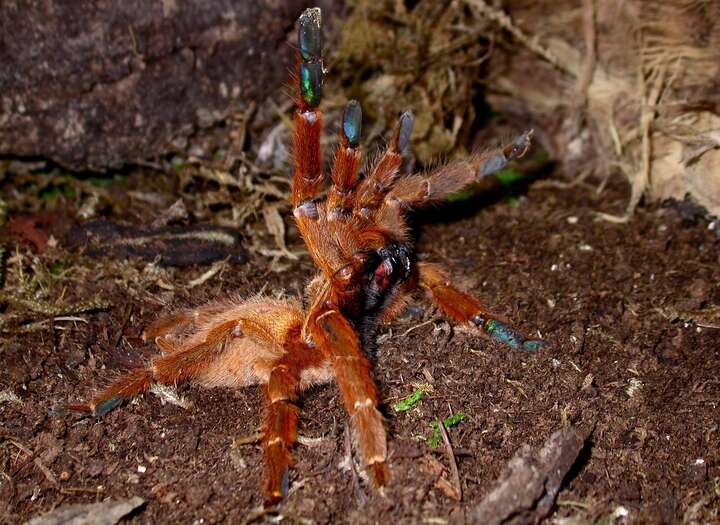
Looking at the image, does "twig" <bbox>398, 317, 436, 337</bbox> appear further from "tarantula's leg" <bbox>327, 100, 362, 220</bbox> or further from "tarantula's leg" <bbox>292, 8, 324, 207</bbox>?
"tarantula's leg" <bbox>292, 8, 324, 207</bbox>

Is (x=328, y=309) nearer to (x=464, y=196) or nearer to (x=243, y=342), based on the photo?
(x=243, y=342)

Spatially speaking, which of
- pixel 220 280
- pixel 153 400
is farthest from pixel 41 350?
pixel 220 280

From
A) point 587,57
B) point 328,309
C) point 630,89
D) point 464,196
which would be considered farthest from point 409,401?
point 587,57

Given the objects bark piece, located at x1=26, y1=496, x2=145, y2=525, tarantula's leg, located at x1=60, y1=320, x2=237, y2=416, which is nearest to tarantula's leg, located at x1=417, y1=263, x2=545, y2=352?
tarantula's leg, located at x1=60, y1=320, x2=237, y2=416

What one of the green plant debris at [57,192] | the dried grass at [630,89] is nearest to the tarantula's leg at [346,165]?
the dried grass at [630,89]

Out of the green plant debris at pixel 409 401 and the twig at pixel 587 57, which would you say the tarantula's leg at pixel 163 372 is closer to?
the green plant debris at pixel 409 401

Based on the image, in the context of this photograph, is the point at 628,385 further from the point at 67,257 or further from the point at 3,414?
the point at 67,257
